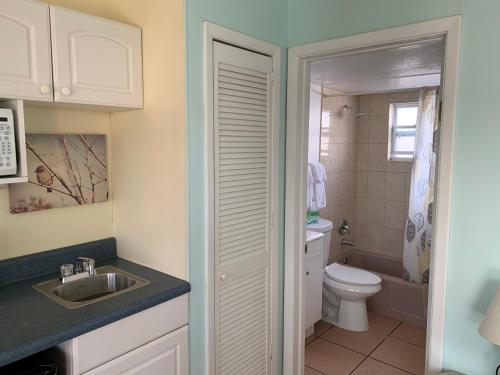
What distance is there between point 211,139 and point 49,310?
910 millimetres

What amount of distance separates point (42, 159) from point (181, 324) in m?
0.97

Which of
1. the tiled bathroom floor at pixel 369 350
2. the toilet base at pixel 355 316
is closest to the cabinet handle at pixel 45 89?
the tiled bathroom floor at pixel 369 350

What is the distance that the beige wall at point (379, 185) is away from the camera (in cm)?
423

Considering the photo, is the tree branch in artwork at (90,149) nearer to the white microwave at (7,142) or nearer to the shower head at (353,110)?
the white microwave at (7,142)

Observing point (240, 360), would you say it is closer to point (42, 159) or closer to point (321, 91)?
point (42, 159)

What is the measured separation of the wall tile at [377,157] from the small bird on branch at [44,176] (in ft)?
11.3

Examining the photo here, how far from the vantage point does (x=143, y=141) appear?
181 cm

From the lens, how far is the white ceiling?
2.24 m

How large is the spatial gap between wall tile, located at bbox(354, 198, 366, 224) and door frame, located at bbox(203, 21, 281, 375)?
104 inches

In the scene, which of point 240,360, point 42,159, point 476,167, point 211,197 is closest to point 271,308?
point 240,360

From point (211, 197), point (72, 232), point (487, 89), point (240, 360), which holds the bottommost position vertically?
point (240, 360)

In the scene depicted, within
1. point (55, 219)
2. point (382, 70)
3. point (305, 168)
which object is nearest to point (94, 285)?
point (55, 219)

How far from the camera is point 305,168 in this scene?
7.14 ft

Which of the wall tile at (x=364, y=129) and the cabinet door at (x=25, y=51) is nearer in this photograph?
the cabinet door at (x=25, y=51)
